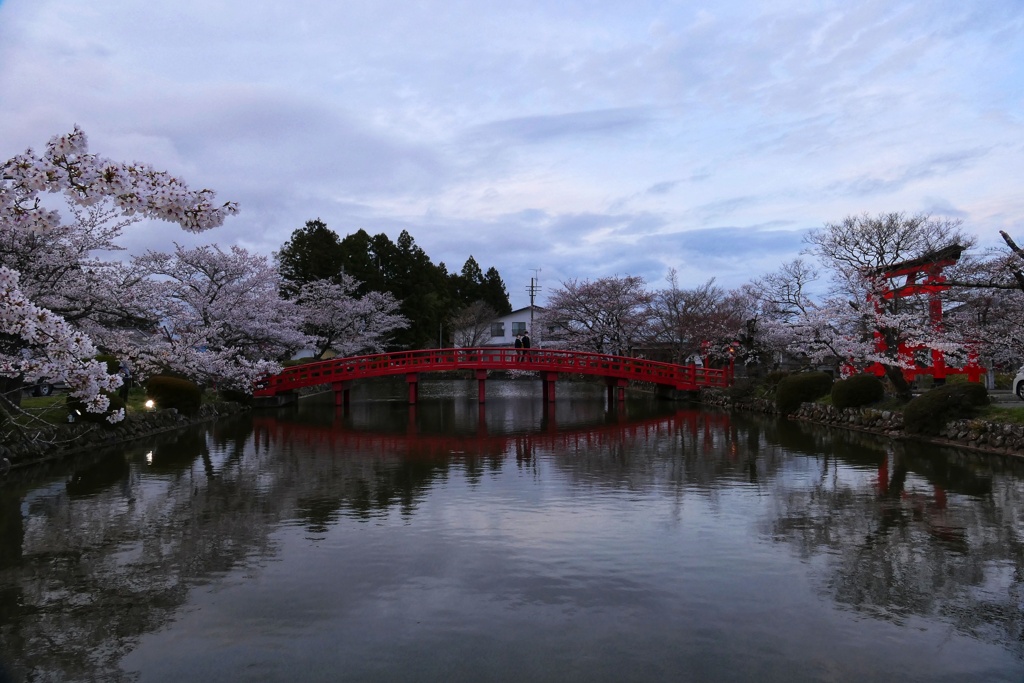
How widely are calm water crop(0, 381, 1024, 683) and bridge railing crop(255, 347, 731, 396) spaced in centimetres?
1400

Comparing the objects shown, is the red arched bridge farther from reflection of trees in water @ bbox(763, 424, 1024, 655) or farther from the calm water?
reflection of trees in water @ bbox(763, 424, 1024, 655)

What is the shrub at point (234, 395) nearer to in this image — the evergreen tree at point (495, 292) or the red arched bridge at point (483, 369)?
the red arched bridge at point (483, 369)

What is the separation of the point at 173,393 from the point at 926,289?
19.3 meters

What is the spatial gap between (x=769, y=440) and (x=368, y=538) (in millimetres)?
11340

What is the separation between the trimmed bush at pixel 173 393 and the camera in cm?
1920

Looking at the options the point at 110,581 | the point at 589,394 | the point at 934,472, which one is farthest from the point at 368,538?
the point at 589,394

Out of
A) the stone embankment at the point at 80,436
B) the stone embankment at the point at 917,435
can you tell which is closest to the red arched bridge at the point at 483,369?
the stone embankment at the point at 917,435

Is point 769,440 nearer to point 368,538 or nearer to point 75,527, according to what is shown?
point 368,538

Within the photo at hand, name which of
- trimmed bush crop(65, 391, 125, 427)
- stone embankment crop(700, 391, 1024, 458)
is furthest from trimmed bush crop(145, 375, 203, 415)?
stone embankment crop(700, 391, 1024, 458)

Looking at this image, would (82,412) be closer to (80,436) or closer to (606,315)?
(80,436)

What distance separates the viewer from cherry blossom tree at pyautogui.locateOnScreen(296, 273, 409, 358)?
37.8m

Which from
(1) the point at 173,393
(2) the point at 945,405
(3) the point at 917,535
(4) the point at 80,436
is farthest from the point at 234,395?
(3) the point at 917,535

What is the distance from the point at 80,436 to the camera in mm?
14078

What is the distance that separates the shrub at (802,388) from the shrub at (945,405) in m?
6.32
